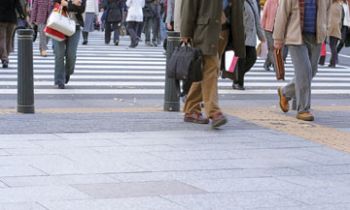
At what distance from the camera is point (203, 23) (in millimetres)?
9180

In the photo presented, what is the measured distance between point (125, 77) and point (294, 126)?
22.5ft

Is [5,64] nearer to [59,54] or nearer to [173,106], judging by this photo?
[59,54]

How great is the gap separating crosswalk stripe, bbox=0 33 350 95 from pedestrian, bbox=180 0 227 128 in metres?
4.48

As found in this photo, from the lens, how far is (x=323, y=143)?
29.2 feet

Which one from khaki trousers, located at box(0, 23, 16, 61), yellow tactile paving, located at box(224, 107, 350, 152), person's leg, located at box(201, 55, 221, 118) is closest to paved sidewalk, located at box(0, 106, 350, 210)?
yellow tactile paving, located at box(224, 107, 350, 152)

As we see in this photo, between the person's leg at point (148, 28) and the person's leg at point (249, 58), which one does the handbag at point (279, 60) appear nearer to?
the person's leg at point (249, 58)

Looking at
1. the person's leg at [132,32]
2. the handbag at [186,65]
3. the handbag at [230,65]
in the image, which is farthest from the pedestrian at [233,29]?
the person's leg at [132,32]

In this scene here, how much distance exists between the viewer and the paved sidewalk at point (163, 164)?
19.9 ft

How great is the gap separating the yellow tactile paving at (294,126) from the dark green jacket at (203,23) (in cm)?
134

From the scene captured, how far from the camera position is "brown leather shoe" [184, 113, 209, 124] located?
9.80 m

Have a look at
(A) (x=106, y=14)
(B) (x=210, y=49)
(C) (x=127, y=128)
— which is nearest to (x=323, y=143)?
(B) (x=210, y=49)

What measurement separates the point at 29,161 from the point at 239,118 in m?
3.81

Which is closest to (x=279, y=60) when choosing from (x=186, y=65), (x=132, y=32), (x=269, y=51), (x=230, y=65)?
(x=230, y=65)

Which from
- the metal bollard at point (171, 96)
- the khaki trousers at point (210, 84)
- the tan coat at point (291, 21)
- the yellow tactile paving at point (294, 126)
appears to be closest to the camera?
the yellow tactile paving at point (294, 126)
